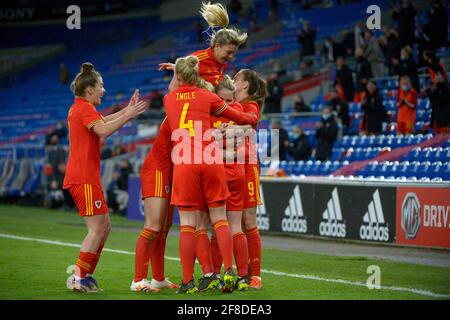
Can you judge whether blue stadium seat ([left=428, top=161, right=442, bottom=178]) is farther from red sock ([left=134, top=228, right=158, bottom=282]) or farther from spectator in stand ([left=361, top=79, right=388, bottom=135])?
red sock ([left=134, top=228, right=158, bottom=282])

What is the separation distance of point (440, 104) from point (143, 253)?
9946 millimetres

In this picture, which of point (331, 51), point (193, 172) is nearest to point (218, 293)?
point (193, 172)

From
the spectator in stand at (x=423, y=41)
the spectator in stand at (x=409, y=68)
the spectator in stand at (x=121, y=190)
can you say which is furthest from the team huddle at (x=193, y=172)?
the spectator in stand at (x=121, y=190)

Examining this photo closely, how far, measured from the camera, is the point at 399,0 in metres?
27.7

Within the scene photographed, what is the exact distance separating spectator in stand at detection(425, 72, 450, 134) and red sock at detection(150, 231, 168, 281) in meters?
9.44

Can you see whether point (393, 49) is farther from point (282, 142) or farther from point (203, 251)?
point (203, 251)

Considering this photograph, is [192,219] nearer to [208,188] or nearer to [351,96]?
[208,188]

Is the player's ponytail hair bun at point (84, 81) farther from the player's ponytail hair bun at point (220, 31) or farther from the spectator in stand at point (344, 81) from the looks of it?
the spectator in stand at point (344, 81)

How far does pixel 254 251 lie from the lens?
31.0 feet

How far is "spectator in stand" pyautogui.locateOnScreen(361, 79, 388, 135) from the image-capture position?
19156mm

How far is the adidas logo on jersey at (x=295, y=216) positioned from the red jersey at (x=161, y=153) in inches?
310

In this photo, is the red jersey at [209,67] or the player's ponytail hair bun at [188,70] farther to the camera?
the red jersey at [209,67]

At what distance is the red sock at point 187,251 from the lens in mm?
8688

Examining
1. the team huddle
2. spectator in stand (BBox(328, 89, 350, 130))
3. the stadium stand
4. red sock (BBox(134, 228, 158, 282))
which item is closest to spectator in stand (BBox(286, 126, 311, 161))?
the stadium stand
